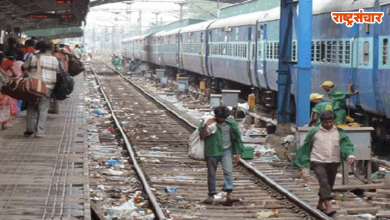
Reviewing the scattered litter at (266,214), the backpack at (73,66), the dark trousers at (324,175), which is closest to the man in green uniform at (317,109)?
the dark trousers at (324,175)

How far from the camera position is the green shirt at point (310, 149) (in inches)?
401

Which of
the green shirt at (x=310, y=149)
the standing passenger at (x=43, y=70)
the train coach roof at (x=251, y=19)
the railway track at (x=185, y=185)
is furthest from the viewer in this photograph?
the train coach roof at (x=251, y=19)

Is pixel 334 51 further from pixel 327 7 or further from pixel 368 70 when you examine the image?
pixel 368 70

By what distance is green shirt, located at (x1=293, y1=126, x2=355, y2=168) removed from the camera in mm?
10195

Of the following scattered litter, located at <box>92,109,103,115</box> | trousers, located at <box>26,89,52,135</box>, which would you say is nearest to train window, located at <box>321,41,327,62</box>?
trousers, located at <box>26,89,52,135</box>

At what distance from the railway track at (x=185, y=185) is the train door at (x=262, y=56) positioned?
3.67 meters

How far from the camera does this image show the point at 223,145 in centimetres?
1100

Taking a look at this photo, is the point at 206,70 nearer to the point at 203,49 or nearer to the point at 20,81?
the point at 203,49

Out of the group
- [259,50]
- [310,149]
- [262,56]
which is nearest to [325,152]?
[310,149]

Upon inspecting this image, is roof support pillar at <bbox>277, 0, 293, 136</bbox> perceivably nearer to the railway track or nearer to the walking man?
the railway track

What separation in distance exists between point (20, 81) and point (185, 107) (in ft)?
54.2

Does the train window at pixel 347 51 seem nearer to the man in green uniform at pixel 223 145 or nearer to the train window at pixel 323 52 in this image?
the train window at pixel 323 52

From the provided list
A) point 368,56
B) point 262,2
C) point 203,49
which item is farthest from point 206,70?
point 368,56

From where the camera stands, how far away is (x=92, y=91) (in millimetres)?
40000
